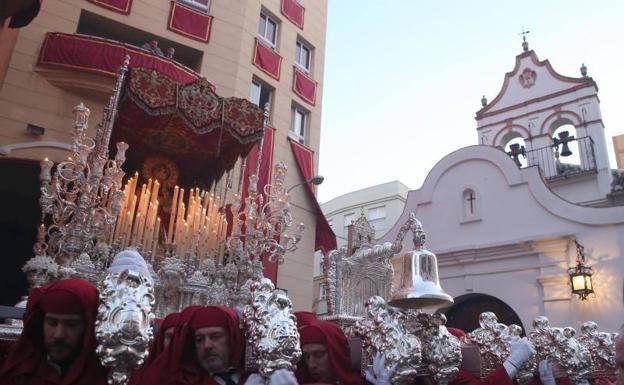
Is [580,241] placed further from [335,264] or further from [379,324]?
[379,324]

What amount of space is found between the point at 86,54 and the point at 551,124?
499 inches

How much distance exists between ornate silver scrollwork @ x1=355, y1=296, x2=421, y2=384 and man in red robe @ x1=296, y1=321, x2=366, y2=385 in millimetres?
183

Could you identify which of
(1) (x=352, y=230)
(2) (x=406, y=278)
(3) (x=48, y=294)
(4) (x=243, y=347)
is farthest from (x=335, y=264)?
(3) (x=48, y=294)

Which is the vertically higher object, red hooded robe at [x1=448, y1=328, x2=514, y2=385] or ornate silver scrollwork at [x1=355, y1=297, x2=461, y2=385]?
ornate silver scrollwork at [x1=355, y1=297, x2=461, y2=385]

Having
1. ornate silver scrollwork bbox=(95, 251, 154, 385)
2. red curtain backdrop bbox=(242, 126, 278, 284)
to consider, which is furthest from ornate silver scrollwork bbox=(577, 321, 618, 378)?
red curtain backdrop bbox=(242, 126, 278, 284)

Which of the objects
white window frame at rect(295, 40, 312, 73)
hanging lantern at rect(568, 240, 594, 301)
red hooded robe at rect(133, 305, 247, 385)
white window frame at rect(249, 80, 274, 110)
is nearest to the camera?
red hooded robe at rect(133, 305, 247, 385)

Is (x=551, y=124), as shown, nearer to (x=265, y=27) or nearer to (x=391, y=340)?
(x=265, y=27)

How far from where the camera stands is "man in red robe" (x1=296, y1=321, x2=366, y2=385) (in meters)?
3.14

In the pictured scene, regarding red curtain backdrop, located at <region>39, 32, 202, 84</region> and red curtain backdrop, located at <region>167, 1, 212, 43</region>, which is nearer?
red curtain backdrop, located at <region>39, 32, 202, 84</region>

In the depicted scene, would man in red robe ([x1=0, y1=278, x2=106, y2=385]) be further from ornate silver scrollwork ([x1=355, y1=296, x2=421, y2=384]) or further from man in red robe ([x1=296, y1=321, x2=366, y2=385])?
ornate silver scrollwork ([x1=355, y1=296, x2=421, y2=384])

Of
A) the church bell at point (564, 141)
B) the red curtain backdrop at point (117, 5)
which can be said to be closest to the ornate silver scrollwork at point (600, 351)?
the church bell at point (564, 141)

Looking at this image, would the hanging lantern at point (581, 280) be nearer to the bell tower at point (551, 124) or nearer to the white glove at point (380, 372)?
the bell tower at point (551, 124)

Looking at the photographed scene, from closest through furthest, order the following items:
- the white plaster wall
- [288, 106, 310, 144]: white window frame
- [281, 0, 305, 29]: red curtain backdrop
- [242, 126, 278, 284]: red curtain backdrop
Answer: the white plaster wall < [242, 126, 278, 284]: red curtain backdrop < [288, 106, 310, 144]: white window frame < [281, 0, 305, 29]: red curtain backdrop

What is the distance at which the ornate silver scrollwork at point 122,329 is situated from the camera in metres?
2.09
